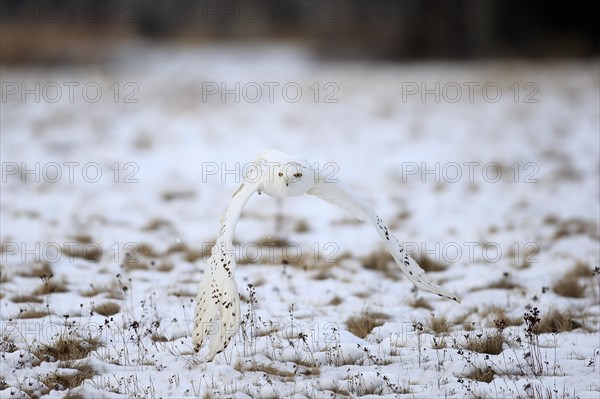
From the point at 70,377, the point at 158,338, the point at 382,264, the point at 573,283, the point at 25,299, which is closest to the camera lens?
the point at 70,377

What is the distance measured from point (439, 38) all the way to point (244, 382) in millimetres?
19832

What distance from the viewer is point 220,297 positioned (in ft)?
13.0

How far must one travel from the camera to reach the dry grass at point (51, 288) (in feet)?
18.8

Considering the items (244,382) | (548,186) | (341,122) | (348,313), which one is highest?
(341,122)

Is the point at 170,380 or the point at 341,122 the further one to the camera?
the point at 341,122

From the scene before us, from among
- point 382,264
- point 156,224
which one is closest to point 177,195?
point 156,224

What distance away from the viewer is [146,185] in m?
9.63

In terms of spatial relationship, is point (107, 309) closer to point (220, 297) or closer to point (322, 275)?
point (220, 297)

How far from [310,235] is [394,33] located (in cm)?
1865

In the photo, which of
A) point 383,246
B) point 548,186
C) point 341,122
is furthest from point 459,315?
point 341,122

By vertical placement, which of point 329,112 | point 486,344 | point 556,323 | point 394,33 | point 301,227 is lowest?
point 486,344

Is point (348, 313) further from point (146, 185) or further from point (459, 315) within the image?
point (146, 185)

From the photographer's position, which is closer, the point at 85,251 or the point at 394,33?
the point at 85,251

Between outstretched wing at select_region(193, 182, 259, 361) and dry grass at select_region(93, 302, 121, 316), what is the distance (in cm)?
156
